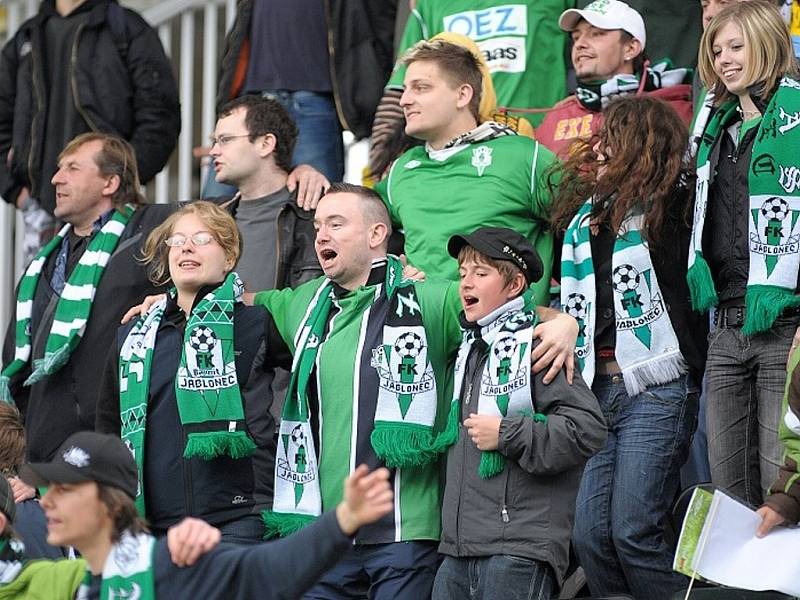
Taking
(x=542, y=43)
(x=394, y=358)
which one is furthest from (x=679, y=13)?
(x=394, y=358)

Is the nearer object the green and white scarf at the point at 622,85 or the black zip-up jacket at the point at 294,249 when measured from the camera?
the black zip-up jacket at the point at 294,249

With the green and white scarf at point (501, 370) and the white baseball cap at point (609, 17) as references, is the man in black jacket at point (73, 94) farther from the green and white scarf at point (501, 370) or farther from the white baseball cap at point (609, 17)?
the green and white scarf at point (501, 370)

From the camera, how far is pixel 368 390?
6840 millimetres

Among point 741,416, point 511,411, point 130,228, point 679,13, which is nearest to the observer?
point 511,411

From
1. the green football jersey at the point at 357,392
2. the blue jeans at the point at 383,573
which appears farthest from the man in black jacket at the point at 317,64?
the blue jeans at the point at 383,573

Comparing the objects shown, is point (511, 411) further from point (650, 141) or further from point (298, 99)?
point (298, 99)

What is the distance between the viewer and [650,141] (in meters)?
7.30

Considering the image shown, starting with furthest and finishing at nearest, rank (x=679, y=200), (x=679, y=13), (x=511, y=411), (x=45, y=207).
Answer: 1. (x=45, y=207)
2. (x=679, y=13)
3. (x=679, y=200)
4. (x=511, y=411)

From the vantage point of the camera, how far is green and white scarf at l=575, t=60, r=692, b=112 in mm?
8211

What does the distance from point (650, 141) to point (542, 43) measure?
6.21 ft

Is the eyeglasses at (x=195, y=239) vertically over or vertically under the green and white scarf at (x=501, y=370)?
over

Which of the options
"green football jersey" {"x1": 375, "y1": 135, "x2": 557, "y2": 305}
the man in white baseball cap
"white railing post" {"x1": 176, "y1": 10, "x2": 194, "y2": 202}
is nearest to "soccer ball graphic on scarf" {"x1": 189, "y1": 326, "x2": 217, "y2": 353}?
"green football jersey" {"x1": 375, "y1": 135, "x2": 557, "y2": 305}

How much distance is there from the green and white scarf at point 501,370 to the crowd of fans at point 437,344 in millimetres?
11

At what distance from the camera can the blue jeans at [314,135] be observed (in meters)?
9.25
